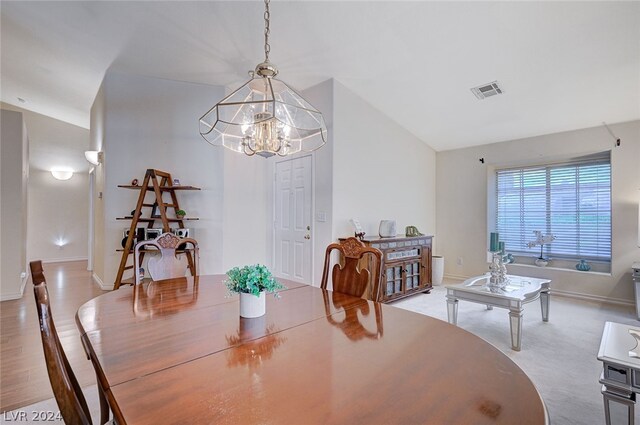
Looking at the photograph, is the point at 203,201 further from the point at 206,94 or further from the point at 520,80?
the point at 520,80

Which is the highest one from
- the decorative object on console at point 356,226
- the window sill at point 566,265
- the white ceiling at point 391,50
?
the white ceiling at point 391,50

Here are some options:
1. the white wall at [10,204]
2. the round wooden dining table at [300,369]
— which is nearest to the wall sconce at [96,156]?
the white wall at [10,204]

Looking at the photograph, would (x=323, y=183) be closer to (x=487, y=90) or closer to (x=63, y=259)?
(x=487, y=90)

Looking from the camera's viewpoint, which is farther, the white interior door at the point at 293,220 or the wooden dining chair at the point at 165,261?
the white interior door at the point at 293,220

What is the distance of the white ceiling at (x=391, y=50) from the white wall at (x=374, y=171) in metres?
0.31

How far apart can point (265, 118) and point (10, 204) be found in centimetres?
468

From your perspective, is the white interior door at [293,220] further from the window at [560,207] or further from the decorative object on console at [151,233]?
the window at [560,207]

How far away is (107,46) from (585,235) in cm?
716

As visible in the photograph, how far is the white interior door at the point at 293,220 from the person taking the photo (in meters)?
4.27

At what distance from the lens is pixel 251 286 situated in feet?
4.29

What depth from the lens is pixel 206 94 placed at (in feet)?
15.0

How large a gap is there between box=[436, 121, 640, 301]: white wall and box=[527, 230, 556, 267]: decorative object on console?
167mm

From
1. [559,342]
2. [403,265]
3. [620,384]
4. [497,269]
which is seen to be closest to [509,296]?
[497,269]

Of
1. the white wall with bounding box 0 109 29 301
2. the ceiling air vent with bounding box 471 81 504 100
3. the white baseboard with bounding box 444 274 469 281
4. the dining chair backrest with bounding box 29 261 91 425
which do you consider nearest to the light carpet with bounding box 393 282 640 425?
the white baseboard with bounding box 444 274 469 281
